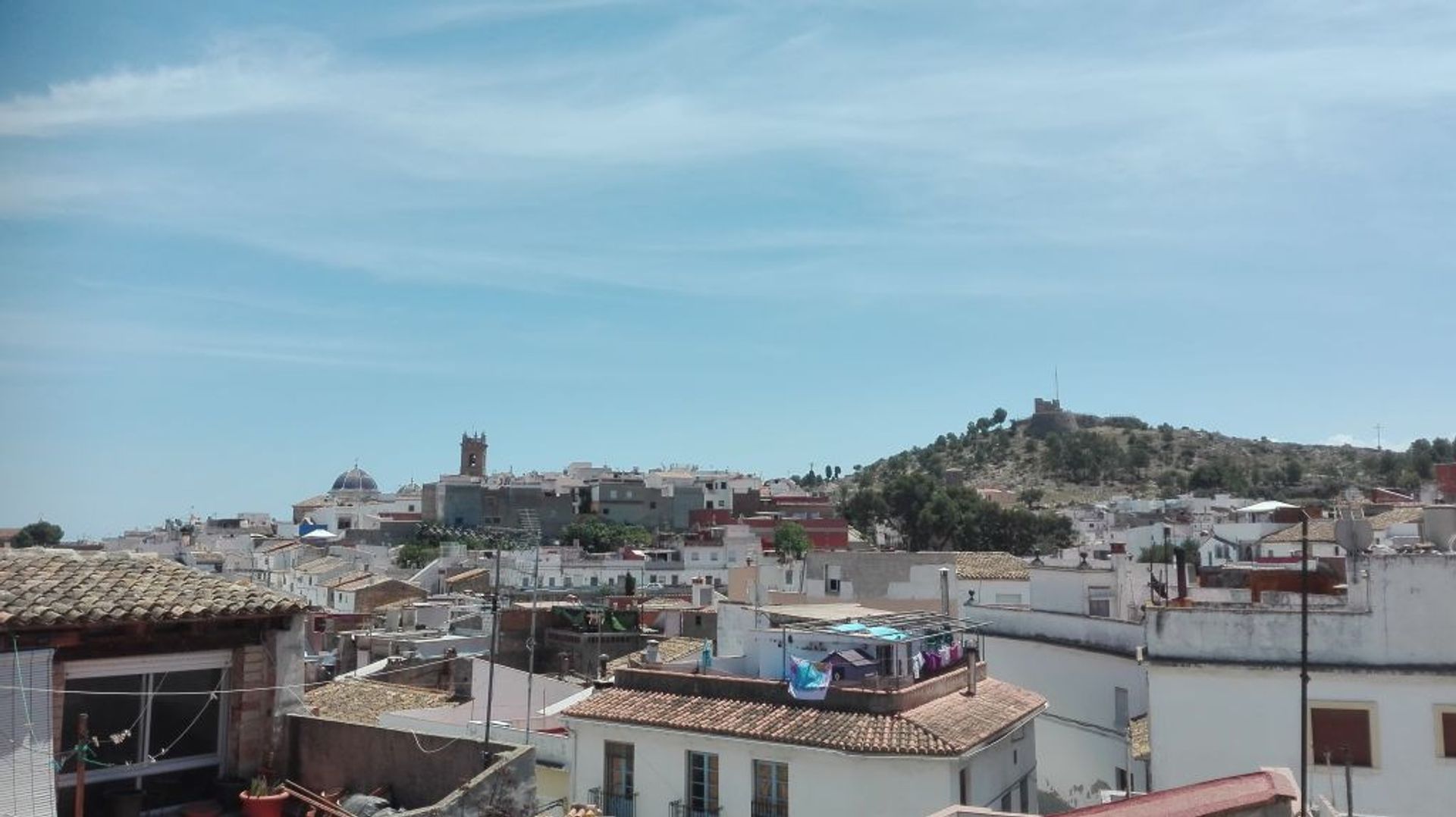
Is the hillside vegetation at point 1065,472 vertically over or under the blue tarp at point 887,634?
over

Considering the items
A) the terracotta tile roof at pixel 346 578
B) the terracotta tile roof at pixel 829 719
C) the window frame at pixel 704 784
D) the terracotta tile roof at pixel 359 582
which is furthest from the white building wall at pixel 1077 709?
the terracotta tile roof at pixel 346 578

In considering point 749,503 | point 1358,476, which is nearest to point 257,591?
point 749,503

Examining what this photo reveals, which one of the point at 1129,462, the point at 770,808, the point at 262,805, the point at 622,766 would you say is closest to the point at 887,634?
the point at 770,808

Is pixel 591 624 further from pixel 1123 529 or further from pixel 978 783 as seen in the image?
pixel 1123 529

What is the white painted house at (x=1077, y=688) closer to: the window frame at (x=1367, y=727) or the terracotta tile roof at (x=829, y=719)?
the terracotta tile roof at (x=829, y=719)

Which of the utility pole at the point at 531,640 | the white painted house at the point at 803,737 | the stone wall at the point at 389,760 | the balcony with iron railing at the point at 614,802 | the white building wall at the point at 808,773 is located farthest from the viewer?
the balcony with iron railing at the point at 614,802

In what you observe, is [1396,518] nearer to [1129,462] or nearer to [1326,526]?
[1326,526]

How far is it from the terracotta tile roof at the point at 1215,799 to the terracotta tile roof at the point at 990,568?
32.2 meters

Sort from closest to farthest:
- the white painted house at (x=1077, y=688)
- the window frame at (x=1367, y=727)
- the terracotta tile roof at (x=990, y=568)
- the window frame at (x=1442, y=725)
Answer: the window frame at (x=1442, y=725), the window frame at (x=1367, y=727), the white painted house at (x=1077, y=688), the terracotta tile roof at (x=990, y=568)

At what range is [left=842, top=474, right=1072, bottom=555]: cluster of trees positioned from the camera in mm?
77062

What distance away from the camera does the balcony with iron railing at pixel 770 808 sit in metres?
16.4

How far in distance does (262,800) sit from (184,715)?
2.68ft

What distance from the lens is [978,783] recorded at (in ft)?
54.7

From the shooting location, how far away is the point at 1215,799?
6438 millimetres
